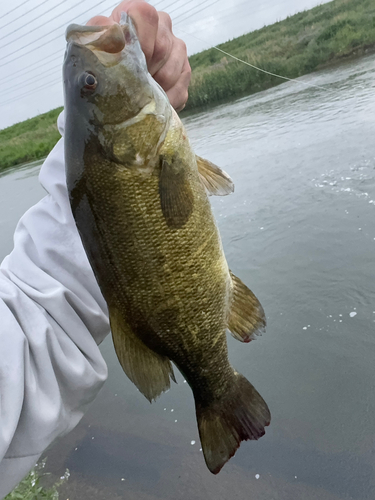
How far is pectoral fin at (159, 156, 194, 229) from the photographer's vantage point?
1.21m

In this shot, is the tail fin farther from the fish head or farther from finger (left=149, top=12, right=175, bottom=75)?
finger (left=149, top=12, right=175, bottom=75)

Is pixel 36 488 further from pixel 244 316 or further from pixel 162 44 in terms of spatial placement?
pixel 162 44

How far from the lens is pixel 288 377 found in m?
2.50

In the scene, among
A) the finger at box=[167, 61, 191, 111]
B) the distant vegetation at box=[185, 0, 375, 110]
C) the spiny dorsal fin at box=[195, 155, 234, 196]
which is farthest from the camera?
the distant vegetation at box=[185, 0, 375, 110]

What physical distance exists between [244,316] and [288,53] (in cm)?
1497

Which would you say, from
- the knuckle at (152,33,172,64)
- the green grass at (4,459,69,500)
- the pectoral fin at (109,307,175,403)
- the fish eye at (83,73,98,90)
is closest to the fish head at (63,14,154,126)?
the fish eye at (83,73,98,90)

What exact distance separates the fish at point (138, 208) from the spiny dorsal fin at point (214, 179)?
79 millimetres

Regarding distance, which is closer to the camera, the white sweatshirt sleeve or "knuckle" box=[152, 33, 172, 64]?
the white sweatshirt sleeve

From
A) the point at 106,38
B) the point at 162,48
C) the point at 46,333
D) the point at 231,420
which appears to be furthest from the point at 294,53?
the point at 46,333

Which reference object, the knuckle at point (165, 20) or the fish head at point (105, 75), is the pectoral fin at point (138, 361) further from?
the knuckle at point (165, 20)

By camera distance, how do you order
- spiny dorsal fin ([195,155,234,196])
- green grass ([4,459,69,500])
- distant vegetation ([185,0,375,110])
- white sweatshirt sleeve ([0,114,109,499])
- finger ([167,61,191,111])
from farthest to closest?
distant vegetation ([185,0,375,110]) → green grass ([4,459,69,500]) → finger ([167,61,191,111]) → spiny dorsal fin ([195,155,234,196]) → white sweatshirt sleeve ([0,114,109,499])

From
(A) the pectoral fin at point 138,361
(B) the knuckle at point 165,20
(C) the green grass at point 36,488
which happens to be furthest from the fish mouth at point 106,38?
(C) the green grass at point 36,488

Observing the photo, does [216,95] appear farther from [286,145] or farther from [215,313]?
[215,313]

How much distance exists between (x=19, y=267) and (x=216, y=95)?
12729 millimetres
